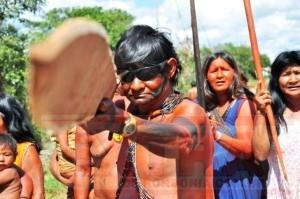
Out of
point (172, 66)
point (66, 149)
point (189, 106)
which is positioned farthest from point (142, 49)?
point (66, 149)

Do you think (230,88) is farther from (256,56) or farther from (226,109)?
(256,56)

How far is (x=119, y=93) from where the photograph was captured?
7.90ft

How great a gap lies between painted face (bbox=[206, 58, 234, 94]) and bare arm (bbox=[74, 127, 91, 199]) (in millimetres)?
607

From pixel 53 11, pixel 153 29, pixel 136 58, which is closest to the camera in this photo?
pixel 136 58

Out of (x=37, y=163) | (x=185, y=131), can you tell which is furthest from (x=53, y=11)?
(x=185, y=131)

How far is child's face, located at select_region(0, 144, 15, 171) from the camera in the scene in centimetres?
278

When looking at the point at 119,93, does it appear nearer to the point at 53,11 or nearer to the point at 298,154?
the point at 298,154

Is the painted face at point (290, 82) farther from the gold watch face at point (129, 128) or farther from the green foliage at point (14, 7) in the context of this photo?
the green foliage at point (14, 7)

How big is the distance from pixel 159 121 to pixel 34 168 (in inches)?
43.9

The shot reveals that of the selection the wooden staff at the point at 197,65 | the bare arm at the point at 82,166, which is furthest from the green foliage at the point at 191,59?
the bare arm at the point at 82,166

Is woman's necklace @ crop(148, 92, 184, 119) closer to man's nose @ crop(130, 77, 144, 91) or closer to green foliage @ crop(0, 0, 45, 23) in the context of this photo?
man's nose @ crop(130, 77, 144, 91)

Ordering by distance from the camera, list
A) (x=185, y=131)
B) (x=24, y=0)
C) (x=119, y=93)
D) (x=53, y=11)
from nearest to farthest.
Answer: (x=185, y=131) → (x=119, y=93) → (x=24, y=0) → (x=53, y=11)

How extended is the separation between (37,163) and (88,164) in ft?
0.89

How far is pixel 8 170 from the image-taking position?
9.27 ft
